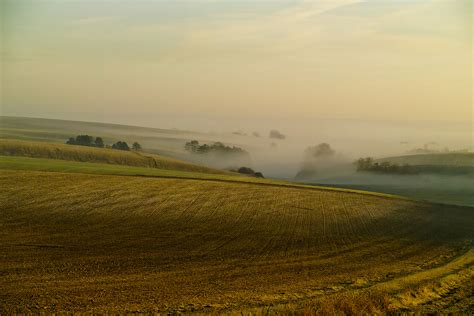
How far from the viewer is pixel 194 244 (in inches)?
962

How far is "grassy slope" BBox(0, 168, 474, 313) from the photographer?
641 inches

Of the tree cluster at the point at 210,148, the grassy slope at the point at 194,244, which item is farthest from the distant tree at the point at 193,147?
the grassy slope at the point at 194,244

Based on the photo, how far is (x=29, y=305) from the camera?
14.4 m

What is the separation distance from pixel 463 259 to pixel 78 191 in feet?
87.2

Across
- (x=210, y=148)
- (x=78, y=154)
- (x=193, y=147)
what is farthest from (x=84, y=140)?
(x=193, y=147)

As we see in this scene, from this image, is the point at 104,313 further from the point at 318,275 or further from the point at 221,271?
the point at 318,275

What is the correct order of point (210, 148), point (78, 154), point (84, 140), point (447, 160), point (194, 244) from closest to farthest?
point (194, 244) < point (78, 154) < point (84, 140) < point (447, 160) < point (210, 148)

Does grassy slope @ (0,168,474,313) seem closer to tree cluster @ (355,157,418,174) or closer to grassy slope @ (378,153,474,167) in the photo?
tree cluster @ (355,157,418,174)

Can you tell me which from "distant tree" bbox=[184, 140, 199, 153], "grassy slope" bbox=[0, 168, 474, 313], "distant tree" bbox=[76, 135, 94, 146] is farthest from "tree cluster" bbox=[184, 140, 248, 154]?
"grassy slope" bbox=[0, 168, 474, 313]

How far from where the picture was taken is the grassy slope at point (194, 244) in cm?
1628

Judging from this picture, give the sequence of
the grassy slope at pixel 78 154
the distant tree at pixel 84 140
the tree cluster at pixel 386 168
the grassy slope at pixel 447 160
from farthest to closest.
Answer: the grassy slope at pixel 447 160, the distant tree at pixel 84 140, the tree cluster at pixel 386 168, the grassy slope at pixel 78 154

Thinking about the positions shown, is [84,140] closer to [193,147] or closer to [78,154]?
[78,154]

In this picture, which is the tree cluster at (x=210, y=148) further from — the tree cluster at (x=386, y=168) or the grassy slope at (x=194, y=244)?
the grassy slope at (x=194, y=244)

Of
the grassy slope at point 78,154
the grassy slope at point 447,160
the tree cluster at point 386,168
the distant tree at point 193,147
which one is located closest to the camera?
the grassy slope at point 78,154
